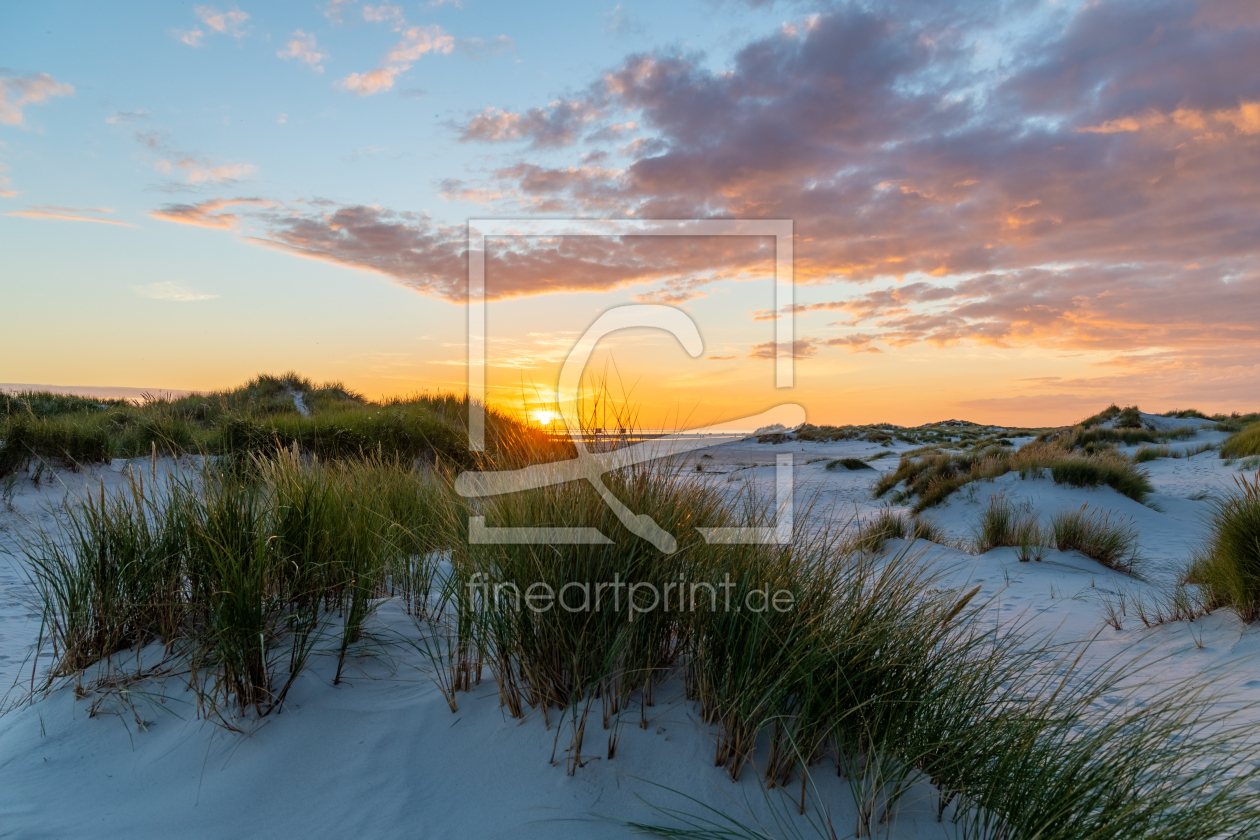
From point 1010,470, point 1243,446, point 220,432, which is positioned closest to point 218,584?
point 220,432

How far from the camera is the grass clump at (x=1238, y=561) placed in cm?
452

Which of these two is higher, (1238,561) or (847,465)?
(1238,561)

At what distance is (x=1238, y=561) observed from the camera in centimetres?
466

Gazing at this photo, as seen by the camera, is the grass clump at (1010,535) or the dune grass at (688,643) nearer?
the dune grass at (688,643)

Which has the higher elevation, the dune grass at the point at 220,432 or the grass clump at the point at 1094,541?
the dune grass at the point at 220,432

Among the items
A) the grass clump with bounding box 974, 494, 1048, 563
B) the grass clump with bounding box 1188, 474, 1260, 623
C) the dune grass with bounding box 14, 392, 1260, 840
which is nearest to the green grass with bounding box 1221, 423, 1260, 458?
the grass clump with bounding box 974, 494, 1048, 563

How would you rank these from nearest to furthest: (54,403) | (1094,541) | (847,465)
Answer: (1094,541), (54,403), (847,465)

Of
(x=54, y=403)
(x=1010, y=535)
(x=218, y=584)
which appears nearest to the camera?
(x=218, y=584)

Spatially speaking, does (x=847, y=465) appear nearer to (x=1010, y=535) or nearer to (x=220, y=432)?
(x=1010, y=535)

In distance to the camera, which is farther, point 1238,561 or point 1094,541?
point 1094,541

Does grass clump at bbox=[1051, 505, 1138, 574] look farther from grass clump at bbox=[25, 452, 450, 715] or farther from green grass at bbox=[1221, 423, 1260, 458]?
green grass at bbox=[1221, 423, 1260, 458]

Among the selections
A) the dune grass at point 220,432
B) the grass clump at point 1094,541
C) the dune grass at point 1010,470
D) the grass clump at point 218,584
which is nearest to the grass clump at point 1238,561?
the grass clump at point 1094,541

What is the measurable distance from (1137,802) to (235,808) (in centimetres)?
297

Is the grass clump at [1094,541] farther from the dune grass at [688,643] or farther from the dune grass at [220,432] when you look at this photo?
the dune grass at [220,432]
